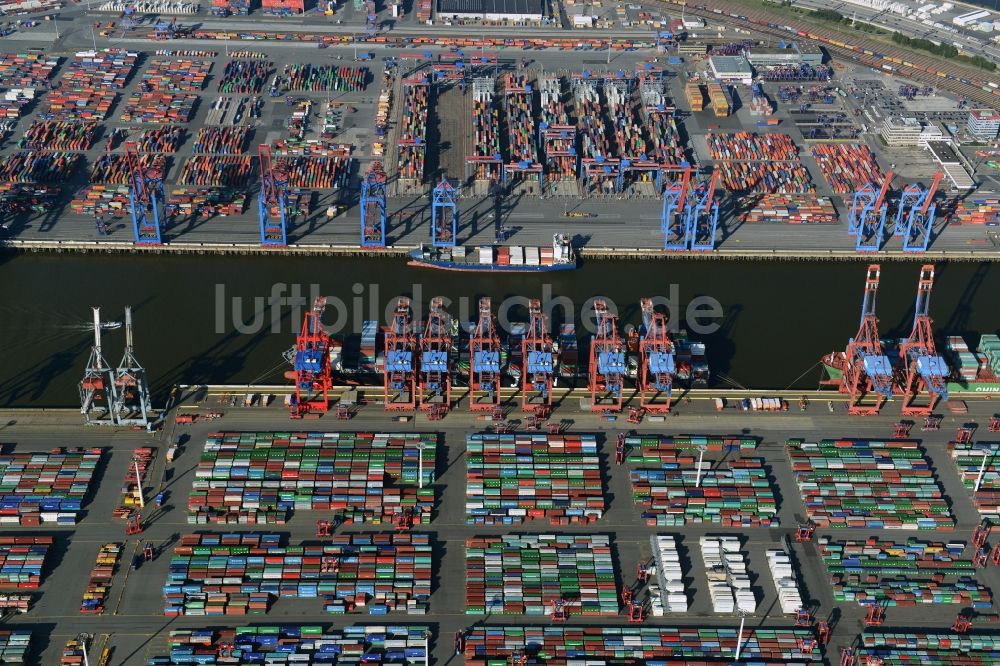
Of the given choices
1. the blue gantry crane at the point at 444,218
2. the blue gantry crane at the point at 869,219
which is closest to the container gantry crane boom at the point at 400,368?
the blue gantry crane at the point at 444,218

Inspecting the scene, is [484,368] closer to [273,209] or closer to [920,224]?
[273,209]

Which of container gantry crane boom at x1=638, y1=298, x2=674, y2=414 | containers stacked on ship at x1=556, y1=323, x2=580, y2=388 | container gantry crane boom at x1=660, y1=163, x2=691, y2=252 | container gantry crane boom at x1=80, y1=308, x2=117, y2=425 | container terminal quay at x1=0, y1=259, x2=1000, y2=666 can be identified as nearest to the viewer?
container terminal quay at x1=0, y1=259, x2=1000, y2=666

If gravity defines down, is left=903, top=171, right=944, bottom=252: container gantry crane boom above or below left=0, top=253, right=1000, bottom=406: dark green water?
above

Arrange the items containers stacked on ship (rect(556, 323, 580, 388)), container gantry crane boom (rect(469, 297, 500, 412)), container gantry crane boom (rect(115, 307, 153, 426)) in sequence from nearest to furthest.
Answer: container gantry crane boom (rect(115, 307, 153, 426)), container gantry crane boom (rect(469, 297, 500, 412)), containers stacked on ship (rect(556, 323, 580, 388))

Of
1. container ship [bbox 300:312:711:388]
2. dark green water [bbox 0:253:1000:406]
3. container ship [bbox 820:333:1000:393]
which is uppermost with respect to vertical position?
container ship [bbox 820:333:1000:393]

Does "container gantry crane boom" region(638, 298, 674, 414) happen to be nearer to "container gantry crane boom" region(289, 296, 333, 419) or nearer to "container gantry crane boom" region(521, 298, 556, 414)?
"container gantry crane boom" region(521, 298, 556, 414)

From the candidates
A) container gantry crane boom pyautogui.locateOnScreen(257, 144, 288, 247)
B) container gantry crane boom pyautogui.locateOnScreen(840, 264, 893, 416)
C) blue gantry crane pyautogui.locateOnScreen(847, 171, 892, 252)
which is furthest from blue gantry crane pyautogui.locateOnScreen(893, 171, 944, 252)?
container gantry crane boom pyautogui.locateOnScreen(257, 144, 288, 247)
